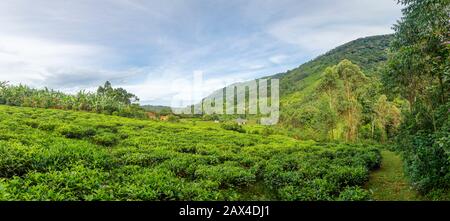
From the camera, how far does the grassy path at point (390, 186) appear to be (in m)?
8.77

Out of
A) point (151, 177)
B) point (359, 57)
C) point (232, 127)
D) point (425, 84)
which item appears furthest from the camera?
point (359, 57)

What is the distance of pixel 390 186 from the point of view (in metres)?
10.1

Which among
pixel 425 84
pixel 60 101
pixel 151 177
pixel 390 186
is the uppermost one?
pixel 60 101

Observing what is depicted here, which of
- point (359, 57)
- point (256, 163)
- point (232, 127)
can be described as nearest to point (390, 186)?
point (256, 163)

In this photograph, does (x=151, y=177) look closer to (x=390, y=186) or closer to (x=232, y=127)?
(x=390, y=186)

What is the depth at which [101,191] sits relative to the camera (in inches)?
220

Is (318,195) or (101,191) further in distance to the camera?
(318,195)

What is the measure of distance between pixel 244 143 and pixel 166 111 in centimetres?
3117

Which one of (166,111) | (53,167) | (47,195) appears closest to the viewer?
(47,195)

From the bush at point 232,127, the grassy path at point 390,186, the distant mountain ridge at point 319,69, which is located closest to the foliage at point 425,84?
the grassy path at point 390,186

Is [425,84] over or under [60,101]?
under

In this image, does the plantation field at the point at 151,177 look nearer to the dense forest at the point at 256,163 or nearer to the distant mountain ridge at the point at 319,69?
the dense forest at the point at 256,163
